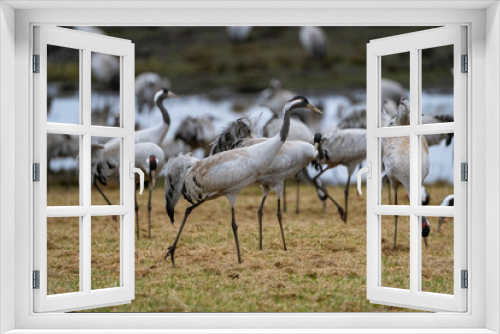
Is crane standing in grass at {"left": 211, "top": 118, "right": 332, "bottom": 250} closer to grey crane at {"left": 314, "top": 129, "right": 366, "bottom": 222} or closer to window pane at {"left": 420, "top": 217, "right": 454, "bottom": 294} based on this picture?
grey crane at {"left": 314, "top": 129, "right": 366, "bottom": 222}

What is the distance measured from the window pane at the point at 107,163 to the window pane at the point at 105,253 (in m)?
0.39

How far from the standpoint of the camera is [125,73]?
2.97m

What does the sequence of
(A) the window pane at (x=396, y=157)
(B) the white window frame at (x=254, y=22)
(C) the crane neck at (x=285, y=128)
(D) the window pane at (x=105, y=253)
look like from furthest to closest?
(C) the crane neck at (x=285, y=128) → (D) the window pane at (x=105, y=253) → (A) the window pane at (x=396, y=157) → (B) the white window frame at (x=254, y=22)

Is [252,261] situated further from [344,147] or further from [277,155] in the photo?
[344,147]

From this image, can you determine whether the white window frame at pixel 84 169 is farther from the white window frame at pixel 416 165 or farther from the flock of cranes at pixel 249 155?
the white window frame at pixel 416 165

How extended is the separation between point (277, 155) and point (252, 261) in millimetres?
1041

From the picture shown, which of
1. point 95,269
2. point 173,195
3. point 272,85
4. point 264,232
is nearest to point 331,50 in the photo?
point 272,85

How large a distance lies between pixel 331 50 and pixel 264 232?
4065 millimetres

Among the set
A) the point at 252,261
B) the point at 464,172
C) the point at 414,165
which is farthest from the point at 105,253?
the point at 464,172

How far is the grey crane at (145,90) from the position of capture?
8055mm

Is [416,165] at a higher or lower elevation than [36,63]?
lower

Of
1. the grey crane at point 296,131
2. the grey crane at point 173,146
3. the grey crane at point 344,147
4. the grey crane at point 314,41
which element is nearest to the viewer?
the grey crane at point 344,147

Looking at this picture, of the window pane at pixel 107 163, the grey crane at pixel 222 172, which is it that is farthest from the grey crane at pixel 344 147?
the window pane at pixel 107 163

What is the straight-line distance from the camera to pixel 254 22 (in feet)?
8.93
